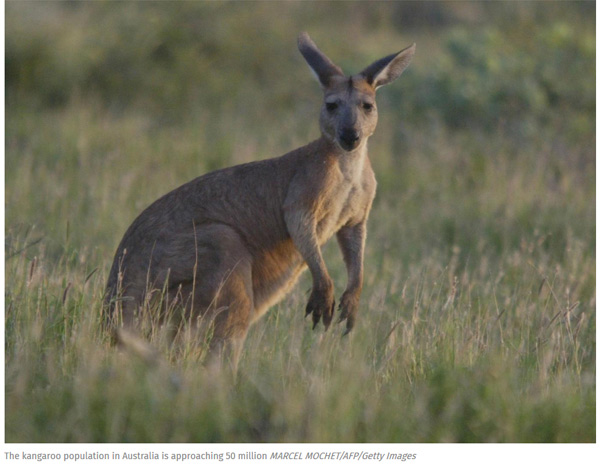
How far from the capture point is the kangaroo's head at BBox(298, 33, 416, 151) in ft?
15.9

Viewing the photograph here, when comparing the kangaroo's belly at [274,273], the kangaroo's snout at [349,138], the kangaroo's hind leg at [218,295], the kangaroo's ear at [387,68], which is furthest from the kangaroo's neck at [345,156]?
the kangaroo's hind leg at [218,295]

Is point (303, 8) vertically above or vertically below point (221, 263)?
above

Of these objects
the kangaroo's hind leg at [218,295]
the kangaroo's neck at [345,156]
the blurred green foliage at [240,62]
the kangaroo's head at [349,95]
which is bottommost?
the kangaroo's hind leg at [218,295]

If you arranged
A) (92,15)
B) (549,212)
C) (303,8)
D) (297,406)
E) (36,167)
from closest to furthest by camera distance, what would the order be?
(297,406) → (549,212) → (36,167) → (92,15) → (303,8)

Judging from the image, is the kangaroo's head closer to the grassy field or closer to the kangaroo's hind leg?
the kangaroo's hind leg

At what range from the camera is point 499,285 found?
20.7ft

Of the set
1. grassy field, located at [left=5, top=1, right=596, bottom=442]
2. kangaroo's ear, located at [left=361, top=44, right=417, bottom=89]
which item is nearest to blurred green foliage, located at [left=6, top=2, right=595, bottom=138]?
grassy field, located at [left=5, top=1, right=596, bottom=442]

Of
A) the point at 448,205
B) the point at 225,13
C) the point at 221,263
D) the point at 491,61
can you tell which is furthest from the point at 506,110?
the point at 221,263

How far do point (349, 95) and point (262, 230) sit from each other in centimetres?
86

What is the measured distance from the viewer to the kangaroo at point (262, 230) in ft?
15.3

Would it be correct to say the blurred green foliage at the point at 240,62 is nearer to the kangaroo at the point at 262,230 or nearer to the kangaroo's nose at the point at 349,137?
the kangaroo at the point at 262,230

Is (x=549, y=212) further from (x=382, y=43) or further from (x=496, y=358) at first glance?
(x=382, y=43)

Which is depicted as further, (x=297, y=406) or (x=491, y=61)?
(x=491, y=61)

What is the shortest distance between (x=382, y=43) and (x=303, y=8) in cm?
202
